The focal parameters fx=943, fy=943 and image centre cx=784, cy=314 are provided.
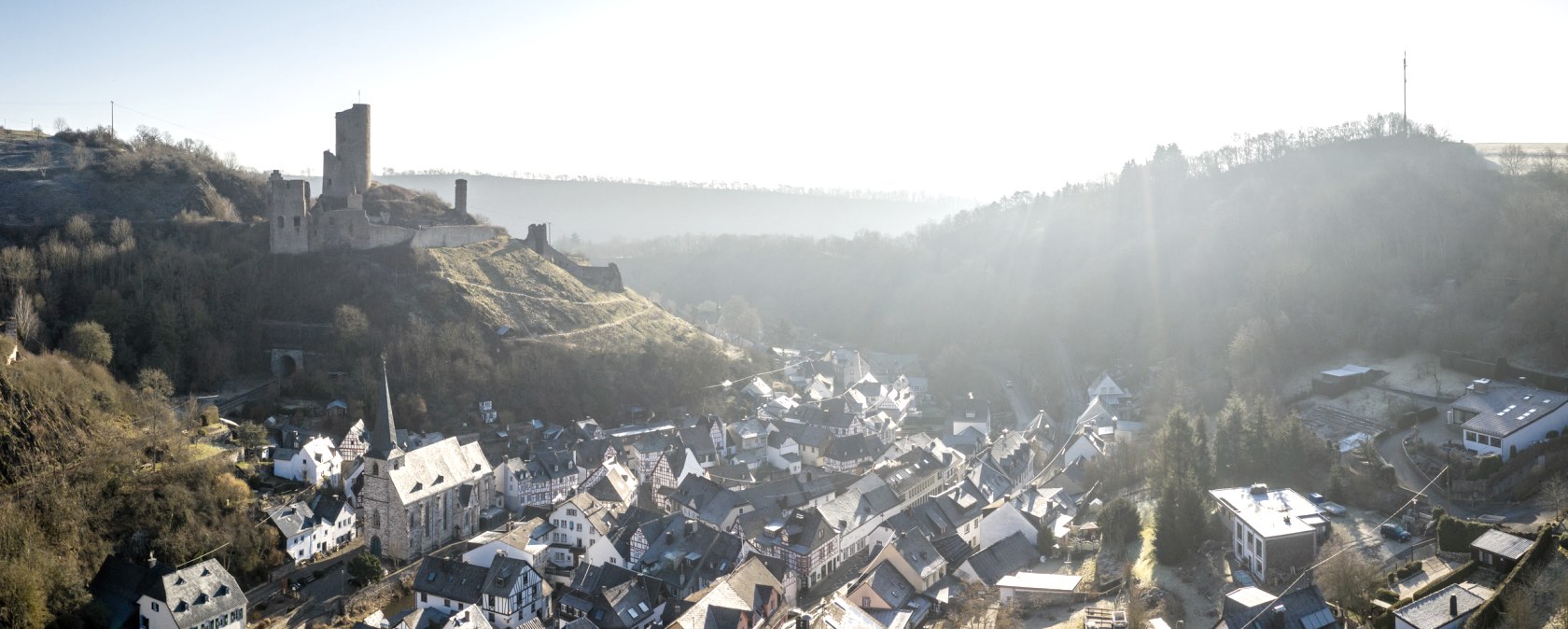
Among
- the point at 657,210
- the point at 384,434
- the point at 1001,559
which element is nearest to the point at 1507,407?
the point at 1001,559

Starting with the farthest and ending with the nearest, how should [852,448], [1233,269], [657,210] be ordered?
1. [657,210]
2. [1233,269]
3. [852,448]

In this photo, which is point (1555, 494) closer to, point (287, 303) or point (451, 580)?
point (451, 580)

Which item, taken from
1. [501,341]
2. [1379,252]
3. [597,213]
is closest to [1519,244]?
[1379,252]

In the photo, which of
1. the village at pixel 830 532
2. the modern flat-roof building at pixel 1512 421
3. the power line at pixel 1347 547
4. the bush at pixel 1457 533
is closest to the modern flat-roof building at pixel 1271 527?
the village at pixel 830 532

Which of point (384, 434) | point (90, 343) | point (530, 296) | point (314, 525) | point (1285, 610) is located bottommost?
point (314, 525)

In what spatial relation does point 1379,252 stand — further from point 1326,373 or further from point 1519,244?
point 1326,373

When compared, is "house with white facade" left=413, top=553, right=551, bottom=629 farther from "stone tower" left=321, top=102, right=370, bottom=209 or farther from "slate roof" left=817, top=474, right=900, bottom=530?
"stone tower" left=321, top=102, right=370, bottom=209
